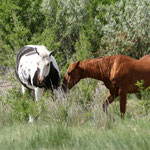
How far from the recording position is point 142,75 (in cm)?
639

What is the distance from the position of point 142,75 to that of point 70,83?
1.46 m

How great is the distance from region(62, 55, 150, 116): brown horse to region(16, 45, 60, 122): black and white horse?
511 mm

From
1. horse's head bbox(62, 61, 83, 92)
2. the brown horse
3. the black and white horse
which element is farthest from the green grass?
the black and white horse

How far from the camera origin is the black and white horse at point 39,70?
6.64 m

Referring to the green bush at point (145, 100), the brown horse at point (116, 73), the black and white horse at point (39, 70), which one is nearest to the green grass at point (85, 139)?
the green bush at point (145, 100)

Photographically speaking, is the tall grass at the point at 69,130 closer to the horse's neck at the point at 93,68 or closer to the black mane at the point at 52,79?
the black mane at the point at 52,79

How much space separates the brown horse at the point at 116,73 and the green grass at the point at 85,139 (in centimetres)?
112

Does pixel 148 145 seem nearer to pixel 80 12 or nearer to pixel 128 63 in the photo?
pixel 128 63

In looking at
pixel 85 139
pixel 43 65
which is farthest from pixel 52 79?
pixel 85 139

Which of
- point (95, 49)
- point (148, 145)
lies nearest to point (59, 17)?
point (95, 49)

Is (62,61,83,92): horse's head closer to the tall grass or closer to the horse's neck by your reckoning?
the horse's neck

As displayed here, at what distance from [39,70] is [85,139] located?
280cm

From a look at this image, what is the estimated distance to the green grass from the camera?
4.02m

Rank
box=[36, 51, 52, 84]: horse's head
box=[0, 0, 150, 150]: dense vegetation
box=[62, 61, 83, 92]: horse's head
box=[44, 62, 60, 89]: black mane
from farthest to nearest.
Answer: box=[44, 62, 60, 89]: black mane → box=[36, 51, 52, 84]: horse's head → box=[62, 61, 83, 92]: horse's head → box=[0, 0, 150, 150]: dense vegetation
